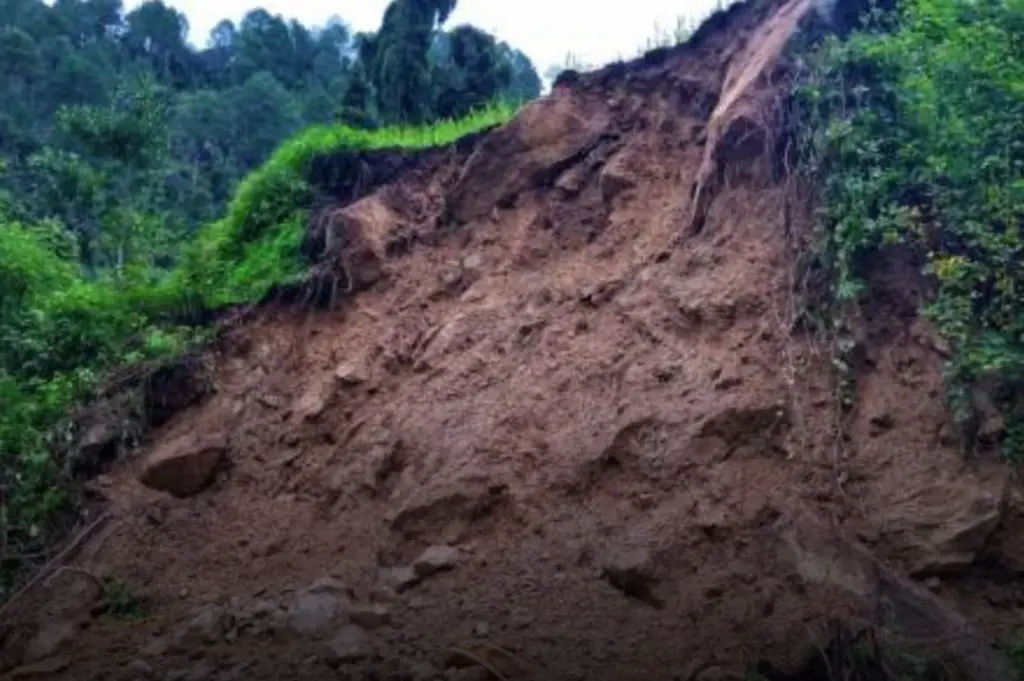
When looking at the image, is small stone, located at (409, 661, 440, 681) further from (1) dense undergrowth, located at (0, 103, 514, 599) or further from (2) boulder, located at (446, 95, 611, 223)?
(2) boulder, located at (446, 95, 611, 223)

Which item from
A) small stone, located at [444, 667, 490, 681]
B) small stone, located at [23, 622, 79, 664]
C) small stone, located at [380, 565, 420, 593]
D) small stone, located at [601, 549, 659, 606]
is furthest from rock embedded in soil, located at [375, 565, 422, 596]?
small stone, located at [23, 622, 79, 664]

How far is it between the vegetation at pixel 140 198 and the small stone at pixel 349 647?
2.66m

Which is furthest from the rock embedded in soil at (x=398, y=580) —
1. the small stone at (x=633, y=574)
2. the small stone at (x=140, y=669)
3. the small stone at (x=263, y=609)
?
the small stone at (x=140, y=669)

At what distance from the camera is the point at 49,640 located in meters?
5.72

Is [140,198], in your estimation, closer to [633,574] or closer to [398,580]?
[398,580]

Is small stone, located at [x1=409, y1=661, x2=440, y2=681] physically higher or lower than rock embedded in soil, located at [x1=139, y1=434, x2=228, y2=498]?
lower

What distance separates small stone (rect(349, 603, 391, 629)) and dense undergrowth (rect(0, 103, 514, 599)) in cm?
262

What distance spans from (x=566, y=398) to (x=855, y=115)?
2590mm

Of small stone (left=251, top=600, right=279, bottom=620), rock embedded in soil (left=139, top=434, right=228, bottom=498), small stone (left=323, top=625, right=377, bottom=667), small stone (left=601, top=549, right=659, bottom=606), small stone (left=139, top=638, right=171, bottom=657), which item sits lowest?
small stone (left=601, top=549, right=659, bottom=606)

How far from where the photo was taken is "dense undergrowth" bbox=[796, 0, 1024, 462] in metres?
5.19

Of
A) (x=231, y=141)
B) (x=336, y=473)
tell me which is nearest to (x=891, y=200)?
(x=336, y=473)

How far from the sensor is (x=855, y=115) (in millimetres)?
6461

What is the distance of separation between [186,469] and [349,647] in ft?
8.36

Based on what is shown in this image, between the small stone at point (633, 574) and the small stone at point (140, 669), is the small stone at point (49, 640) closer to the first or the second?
the small stone at point (140, 669)
